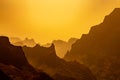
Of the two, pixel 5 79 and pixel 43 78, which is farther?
pixel 43 78

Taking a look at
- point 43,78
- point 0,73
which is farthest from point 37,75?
point 0,73

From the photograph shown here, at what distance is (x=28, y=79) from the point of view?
169 meters

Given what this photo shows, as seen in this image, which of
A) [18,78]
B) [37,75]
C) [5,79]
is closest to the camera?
[5,79]

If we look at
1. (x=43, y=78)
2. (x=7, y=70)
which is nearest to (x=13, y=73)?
(x=7, y=70)

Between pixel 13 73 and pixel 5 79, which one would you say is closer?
pixel 5 79

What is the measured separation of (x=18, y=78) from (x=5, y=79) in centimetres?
3837

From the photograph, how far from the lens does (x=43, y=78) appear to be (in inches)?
6703

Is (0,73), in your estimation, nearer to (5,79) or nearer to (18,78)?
(5,79)

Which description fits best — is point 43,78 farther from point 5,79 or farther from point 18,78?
point 5,79

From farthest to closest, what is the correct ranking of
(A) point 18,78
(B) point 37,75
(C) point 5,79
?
1. (B) point 37,75
2. (A) point 18,78
3. (C) point 5,79

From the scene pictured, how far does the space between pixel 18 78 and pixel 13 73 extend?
808 centimetres

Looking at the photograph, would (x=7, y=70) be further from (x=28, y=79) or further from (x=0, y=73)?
(x=0, y=73)

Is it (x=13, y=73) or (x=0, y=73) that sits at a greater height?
(x=13, y=73)

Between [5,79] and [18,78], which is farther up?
[18,78]
